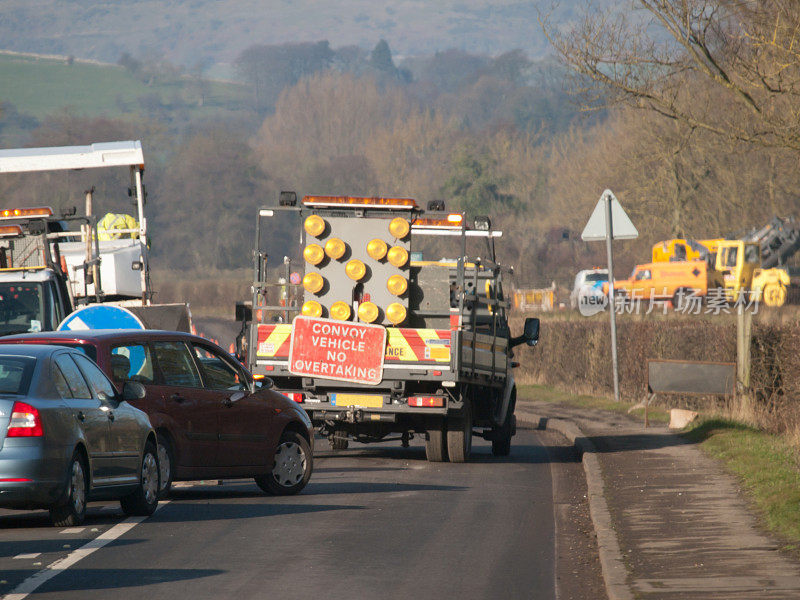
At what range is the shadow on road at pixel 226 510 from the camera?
1152 centimetres

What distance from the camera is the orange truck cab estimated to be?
51.9 m

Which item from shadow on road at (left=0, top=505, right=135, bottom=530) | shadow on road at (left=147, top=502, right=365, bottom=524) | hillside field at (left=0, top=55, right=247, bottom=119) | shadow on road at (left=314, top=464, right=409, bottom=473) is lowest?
shadow on road at (left=314, top=464, right=409, bottom=473)

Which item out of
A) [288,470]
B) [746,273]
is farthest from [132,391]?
[746,273]

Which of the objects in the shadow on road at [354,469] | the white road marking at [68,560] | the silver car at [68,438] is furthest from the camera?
the shadow on road at [354,469]

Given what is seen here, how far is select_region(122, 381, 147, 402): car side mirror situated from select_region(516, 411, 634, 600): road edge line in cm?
370

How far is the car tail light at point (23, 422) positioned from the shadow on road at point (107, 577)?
1464mm

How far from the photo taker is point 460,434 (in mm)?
16641

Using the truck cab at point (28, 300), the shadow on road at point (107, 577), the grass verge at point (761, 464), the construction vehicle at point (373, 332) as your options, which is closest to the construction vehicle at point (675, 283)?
the grass verge at point (761, 464)

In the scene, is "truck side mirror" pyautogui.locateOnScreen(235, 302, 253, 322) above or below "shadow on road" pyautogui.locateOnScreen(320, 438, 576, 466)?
above

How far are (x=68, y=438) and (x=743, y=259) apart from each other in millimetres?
45930

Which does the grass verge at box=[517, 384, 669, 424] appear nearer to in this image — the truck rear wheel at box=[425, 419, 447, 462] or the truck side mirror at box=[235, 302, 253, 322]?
the truck rear wheel at box=[425, 419, 447, 462]

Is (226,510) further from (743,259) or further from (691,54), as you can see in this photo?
(743,259)

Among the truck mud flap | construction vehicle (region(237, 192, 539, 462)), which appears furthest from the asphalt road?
construction vehicle (region(237, 192, 539, 462))

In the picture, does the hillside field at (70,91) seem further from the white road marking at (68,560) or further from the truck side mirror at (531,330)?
the white road marking at (68,560)
